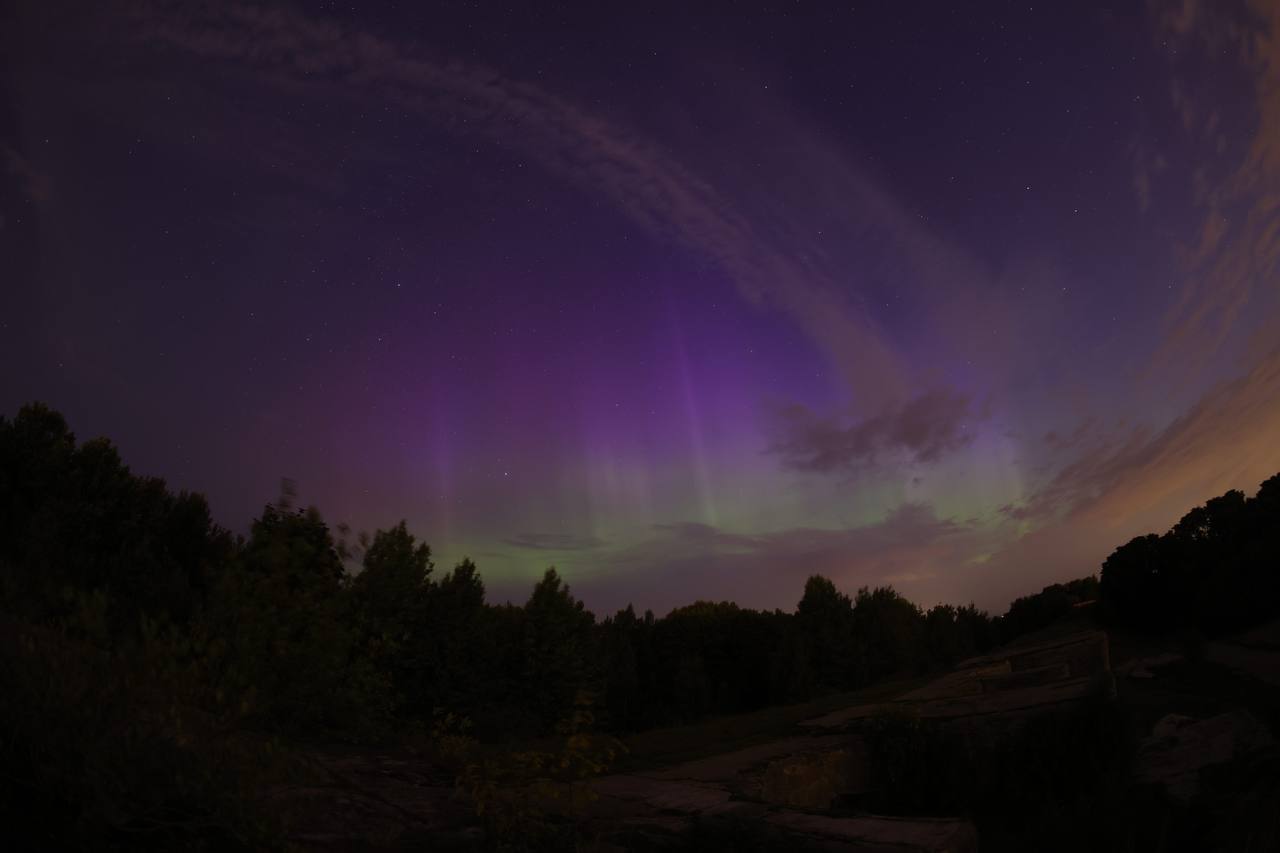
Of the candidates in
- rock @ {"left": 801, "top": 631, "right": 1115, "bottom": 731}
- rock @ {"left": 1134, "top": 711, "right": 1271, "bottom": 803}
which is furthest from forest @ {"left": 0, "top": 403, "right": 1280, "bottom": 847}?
rock @ {"left": 1134, "top": 711, "right": 1271, "bottom": 803}

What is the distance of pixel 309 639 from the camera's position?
281 inches

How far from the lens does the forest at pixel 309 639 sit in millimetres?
3842

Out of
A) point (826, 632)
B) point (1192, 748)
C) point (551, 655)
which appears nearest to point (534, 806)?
point (1192, 748)

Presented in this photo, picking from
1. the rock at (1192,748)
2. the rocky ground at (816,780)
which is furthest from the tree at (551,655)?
the rock at (1192,748)

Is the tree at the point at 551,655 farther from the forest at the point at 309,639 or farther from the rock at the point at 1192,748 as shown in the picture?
the rock at the point at 1192,748

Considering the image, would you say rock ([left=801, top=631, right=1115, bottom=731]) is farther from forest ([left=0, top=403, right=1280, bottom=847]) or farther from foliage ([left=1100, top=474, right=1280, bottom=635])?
foliage ([left=1100, top=474, right=1280, bottom=635])

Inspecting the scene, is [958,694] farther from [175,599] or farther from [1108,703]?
[175,599]

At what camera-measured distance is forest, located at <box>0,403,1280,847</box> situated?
12.6 ft

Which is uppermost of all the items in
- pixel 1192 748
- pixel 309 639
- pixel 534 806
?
pixel 309 639

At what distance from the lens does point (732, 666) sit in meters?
40.2

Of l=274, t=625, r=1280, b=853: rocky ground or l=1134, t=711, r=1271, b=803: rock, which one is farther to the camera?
l=1134, t=711, r=1271, b=803: rock

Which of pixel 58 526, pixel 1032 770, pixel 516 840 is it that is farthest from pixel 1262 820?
pixel 58 526

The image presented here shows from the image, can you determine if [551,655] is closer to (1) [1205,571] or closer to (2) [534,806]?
(2) [534,806]

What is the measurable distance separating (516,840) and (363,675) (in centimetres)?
348
